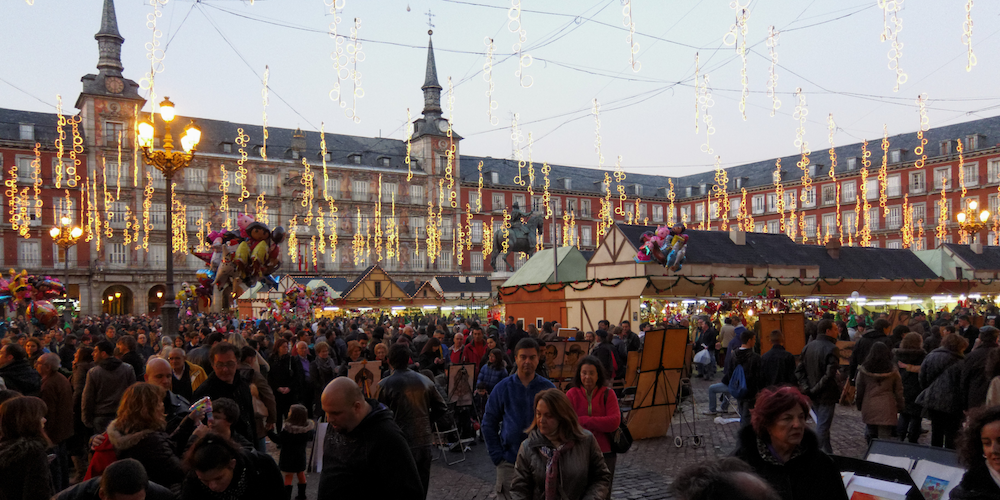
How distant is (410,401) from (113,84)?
44.5 meters

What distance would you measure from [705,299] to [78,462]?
1513 cm

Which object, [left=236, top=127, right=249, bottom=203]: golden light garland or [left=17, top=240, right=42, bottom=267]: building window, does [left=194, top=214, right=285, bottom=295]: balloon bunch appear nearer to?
[left=236, top=127, right=249, bottom=203]: golden light garland

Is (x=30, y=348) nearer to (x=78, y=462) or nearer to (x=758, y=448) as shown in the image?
(x=78, y=462)

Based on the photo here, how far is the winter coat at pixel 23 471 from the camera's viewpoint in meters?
3.62

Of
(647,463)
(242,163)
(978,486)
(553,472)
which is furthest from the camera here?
(242,163)

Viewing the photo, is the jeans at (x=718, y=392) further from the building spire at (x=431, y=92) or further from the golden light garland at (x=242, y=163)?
the building spire at (x=431, y=92)

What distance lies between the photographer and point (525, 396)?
4.70 meters

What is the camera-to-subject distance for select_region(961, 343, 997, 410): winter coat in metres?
5.88

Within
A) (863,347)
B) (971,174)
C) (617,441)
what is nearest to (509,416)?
(617,441)

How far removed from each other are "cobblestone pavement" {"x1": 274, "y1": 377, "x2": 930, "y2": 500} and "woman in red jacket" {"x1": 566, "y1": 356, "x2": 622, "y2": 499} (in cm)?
131

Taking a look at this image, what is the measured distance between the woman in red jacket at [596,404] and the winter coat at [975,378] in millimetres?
3265

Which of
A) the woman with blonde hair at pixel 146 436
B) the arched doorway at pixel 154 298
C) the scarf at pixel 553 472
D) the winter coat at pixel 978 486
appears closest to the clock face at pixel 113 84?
the arched doorway at pixel 154 298

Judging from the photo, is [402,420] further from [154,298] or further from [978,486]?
[154,298]

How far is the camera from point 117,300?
45.8 metres
